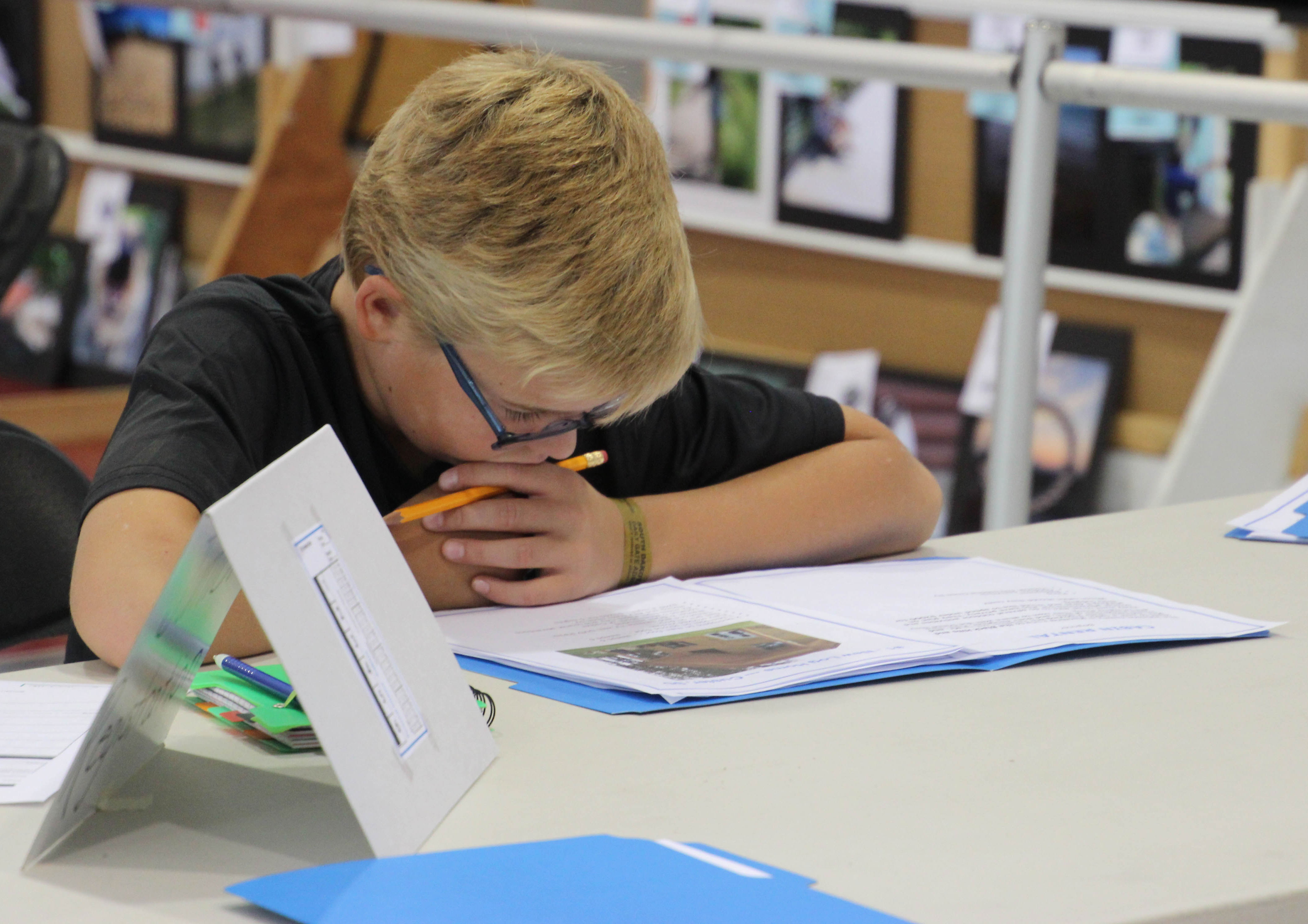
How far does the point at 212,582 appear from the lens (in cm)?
63

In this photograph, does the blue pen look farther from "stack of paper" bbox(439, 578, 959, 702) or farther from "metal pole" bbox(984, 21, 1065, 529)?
"metal pole" bbox(984, 21, 1065, 529)

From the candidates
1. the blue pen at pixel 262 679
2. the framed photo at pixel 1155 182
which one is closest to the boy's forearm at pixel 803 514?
the blue pen at pixel 262 679

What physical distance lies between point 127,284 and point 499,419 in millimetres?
3191

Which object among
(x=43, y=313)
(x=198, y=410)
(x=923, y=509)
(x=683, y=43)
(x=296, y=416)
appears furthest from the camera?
(x=43, y=313)

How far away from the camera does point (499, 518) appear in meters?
0.98

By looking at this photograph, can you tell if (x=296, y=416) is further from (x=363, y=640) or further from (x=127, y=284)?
(x=127, y=284)

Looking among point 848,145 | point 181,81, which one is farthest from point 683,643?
point 181,81

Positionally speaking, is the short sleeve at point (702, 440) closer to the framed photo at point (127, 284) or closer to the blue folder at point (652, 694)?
the blue folder at point (652, 694)

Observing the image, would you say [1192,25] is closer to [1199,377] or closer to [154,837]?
[1199,377]

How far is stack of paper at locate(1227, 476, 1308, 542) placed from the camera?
1165mm

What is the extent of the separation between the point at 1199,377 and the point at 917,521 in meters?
1.26

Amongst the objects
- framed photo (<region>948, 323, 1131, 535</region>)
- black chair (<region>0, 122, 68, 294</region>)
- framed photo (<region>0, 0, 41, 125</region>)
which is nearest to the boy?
black chair (<region>0, 122, 68, 294</region>)

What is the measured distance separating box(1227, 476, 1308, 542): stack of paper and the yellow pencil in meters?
0.51

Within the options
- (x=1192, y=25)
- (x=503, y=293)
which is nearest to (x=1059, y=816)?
(x=503, y=293)
